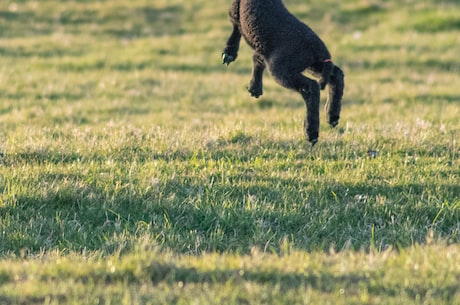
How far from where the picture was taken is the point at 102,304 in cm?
391

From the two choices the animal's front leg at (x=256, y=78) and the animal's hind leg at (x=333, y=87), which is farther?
the animal's front leg at (x=256, y=78)

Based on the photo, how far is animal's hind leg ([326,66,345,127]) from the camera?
6.74m

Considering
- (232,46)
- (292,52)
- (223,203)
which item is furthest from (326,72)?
(223,203)

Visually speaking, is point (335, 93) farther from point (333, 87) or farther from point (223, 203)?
point (223, 203)

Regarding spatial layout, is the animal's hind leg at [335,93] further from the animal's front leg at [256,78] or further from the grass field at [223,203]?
the animal's front leg at [256,78]

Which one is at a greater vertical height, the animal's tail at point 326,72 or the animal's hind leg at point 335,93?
the animal's tail at point 326,72

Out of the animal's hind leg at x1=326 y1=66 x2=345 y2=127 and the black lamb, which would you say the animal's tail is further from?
the animal's hind leg at x1=326 y1=66 x2=345 y2=127

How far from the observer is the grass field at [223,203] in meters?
4.16

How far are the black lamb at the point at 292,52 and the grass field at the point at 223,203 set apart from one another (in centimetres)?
64

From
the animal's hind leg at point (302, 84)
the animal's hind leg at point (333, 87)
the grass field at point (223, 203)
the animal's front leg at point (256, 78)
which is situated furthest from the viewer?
the animal's front leg at point (256, 78)

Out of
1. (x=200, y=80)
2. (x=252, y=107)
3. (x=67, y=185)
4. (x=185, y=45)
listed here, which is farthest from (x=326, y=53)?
(x=185, y=45)

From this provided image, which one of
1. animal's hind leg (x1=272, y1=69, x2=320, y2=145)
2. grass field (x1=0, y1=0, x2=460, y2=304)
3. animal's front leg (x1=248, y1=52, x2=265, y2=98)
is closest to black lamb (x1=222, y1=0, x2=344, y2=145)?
animal's hind leg (x1=272, y1=69, x2=320, y2=145)

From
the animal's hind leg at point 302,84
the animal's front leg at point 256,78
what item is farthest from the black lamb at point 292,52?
the animal's front leg at point 256,78

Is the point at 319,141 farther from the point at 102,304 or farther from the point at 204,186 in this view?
the point at 102,304
